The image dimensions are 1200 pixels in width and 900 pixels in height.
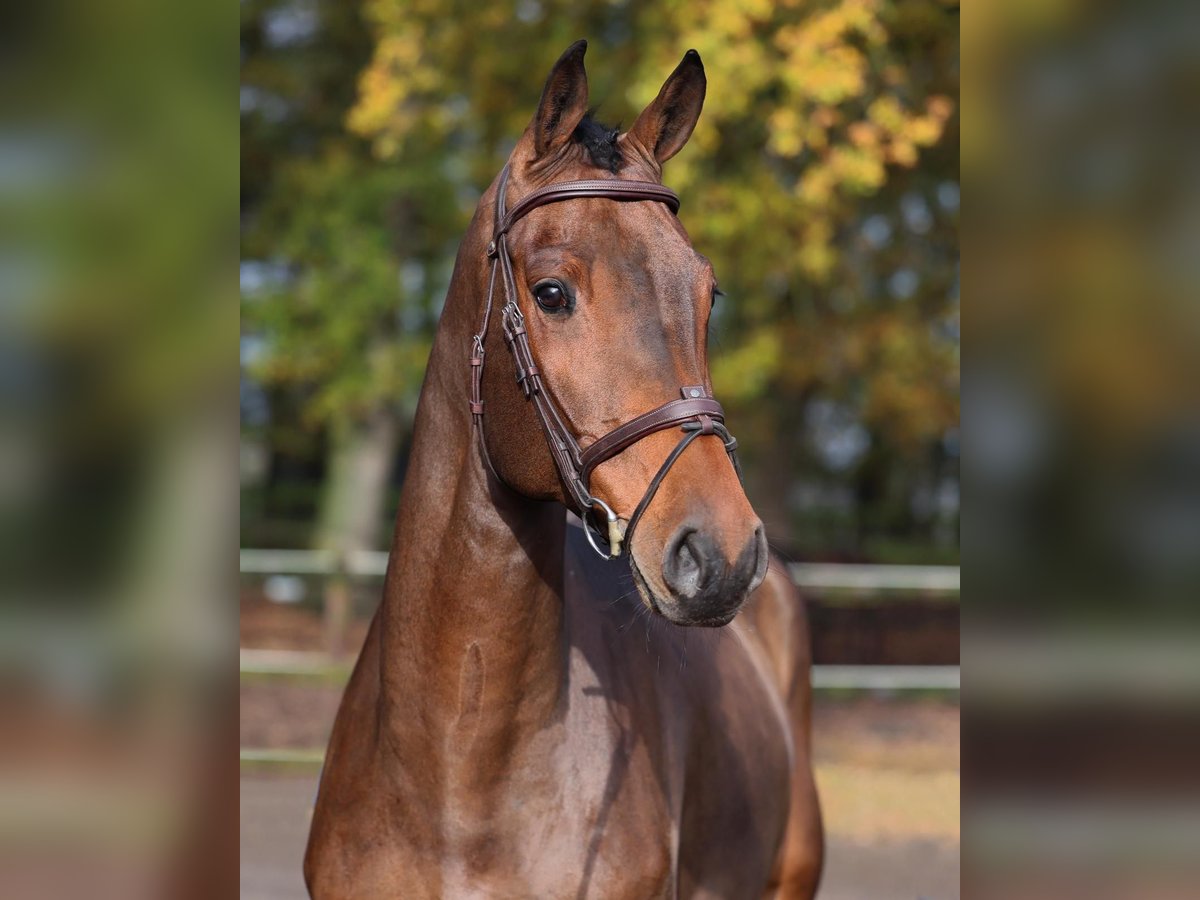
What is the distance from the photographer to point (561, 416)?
7.39 feet

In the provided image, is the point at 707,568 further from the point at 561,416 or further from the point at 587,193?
the point at 587,193

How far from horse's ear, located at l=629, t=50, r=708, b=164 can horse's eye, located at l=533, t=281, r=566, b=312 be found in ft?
1.78

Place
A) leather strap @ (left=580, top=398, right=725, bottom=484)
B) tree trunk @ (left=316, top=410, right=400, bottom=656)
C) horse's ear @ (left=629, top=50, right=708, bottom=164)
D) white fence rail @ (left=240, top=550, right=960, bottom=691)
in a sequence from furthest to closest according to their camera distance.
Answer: tree trunk @ (left=316, top=410, right=400, bottom=656) < white fence rail @ (left=240, top=550, right=960, bottom=691) < horse's ear @ (left=629, top=50, right=708, bottom=164) < leather strap @ (left=580, top=398, right=725, bottom=484)

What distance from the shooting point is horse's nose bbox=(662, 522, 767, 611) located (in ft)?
6.45

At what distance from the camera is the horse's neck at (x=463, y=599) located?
2463 millimetres

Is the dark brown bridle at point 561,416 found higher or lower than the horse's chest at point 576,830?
higher

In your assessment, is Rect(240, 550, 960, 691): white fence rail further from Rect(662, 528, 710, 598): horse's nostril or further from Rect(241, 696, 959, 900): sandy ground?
Rect(662, 528, 710, 598): horse's nostril

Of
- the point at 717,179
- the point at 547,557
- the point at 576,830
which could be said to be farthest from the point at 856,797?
the point at 547,557

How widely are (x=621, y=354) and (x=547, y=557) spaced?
1.86 feet

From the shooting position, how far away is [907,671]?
944cm

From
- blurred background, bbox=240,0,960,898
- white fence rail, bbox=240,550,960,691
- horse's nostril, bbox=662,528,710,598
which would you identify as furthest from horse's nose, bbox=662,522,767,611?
white fence rail, bbox=240,550,960,691
